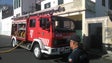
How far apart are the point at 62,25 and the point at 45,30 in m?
1.08

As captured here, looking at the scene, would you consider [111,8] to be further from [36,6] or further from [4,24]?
[4,24]

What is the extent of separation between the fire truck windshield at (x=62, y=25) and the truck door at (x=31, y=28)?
1.82 m

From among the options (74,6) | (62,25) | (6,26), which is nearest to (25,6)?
(6,26)

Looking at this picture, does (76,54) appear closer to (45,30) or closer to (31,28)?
(45,30)

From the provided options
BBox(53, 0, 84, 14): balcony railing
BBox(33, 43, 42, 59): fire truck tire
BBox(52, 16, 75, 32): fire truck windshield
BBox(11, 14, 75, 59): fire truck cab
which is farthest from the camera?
BBox(53, 0, 84, 14): balcony railing

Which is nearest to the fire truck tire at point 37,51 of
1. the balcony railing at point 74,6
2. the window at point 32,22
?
the window at point 32,22

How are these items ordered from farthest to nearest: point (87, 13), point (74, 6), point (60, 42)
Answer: point (74, 6), point (87, 13), point (60, 42)

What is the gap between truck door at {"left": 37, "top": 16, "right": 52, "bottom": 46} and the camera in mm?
11391

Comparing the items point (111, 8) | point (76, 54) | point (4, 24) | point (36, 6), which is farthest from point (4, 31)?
point (76, 54)

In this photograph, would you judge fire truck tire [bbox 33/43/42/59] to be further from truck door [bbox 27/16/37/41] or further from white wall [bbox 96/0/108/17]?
white wall [bbox 96/0/108/17]

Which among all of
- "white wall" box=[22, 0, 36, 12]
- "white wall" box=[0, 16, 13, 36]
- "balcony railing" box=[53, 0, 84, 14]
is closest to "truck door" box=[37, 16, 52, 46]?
"balcony railing" box=[53, 0, 84, 14]

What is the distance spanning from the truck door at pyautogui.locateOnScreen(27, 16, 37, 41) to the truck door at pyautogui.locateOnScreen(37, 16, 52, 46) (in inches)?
28.7

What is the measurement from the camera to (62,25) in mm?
12008

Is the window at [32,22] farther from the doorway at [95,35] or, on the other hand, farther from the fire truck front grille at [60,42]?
the doorway at [95,35]
